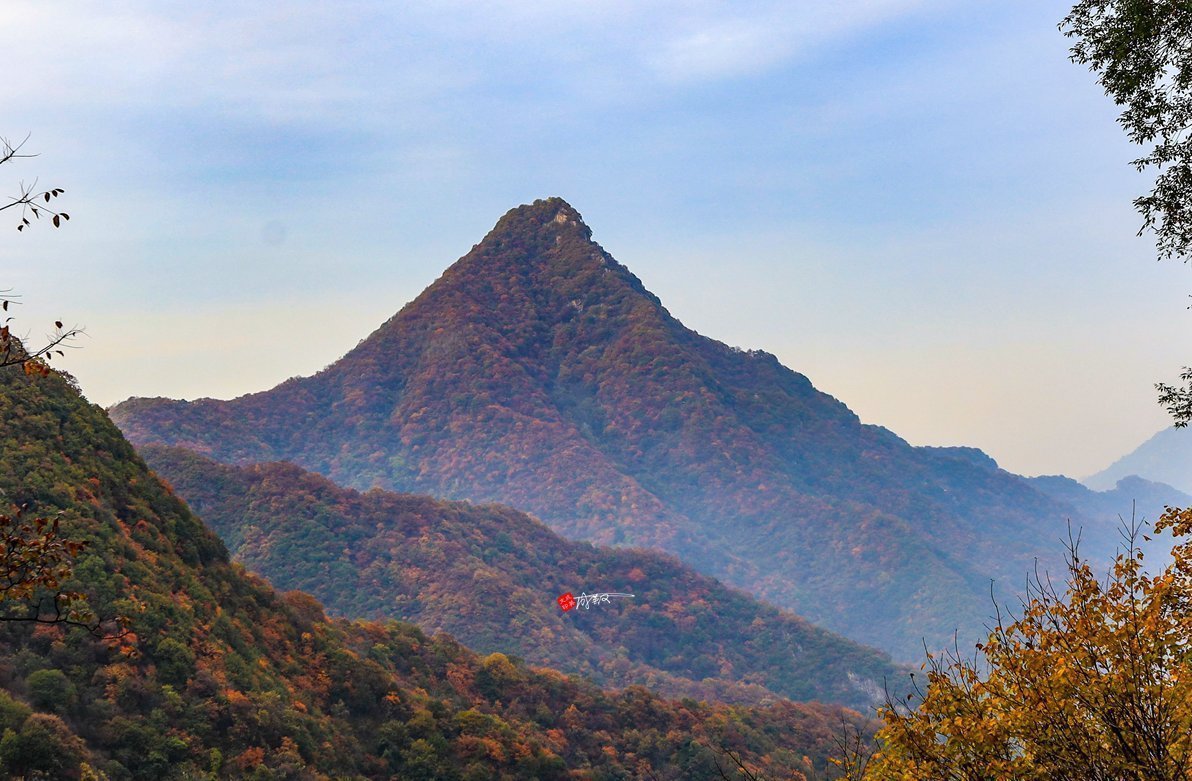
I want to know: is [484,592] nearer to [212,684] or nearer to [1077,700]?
[212,684]

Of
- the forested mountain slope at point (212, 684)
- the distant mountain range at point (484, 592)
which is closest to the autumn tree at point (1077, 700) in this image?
the forested mountain slope at point (212, 684)

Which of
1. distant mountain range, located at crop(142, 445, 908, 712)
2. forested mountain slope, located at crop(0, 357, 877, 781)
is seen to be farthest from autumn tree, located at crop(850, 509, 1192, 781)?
distant mountain range, located at crop(142, 445, 908, 712)

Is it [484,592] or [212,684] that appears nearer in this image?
[212,684]

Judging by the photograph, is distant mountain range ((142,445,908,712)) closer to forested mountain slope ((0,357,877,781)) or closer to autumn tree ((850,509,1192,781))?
forested mountain slope ((0,357,877,781))

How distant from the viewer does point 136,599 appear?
149ft

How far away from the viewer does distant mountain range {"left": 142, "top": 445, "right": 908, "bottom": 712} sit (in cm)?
15188

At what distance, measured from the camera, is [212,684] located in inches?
1753

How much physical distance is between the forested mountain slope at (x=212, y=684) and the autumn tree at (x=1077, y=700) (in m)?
26.4

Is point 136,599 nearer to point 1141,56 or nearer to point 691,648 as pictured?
point 1141,56

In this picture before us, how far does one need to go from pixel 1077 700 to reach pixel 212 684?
3896 cm

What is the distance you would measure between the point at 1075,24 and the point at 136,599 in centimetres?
4276

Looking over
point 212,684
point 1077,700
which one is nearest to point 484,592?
point 212,684

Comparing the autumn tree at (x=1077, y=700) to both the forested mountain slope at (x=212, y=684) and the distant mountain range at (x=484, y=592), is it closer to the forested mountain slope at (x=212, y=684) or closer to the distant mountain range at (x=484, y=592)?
the forested mountain slope at (x=212, y=684)

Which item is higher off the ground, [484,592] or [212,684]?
[212,684]
